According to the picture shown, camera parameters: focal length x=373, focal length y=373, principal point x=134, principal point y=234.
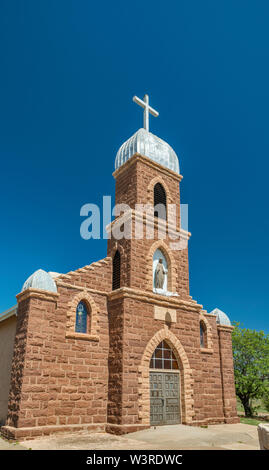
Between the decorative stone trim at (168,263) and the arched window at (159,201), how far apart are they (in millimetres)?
1554

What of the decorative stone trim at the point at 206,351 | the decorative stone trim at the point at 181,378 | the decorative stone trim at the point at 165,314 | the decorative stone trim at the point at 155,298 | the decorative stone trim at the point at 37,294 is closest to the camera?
the decorative stone trim at the point at 37,294

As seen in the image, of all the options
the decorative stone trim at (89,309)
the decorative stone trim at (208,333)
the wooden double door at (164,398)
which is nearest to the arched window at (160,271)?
the decorative stone trim at (89,309)

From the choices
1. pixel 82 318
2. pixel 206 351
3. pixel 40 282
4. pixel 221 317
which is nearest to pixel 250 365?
pixel 221 317

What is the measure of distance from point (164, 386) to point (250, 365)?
11695 millimetres

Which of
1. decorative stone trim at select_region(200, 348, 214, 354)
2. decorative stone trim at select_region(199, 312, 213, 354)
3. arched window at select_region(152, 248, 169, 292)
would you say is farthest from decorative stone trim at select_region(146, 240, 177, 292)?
decorative stone trim at select_region(200, 348, 214, 354)

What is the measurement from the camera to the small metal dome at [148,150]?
1812 cm

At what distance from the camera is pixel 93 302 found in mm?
14711

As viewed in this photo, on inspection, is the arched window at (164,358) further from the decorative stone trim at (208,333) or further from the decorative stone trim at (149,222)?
the decorative stone trim at (149,222)

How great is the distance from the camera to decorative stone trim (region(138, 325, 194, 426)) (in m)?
13.4

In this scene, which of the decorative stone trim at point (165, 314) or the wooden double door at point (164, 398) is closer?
the wooden double door at point (164, 398)

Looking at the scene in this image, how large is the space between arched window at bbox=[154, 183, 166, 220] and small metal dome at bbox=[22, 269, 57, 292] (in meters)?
6.32
